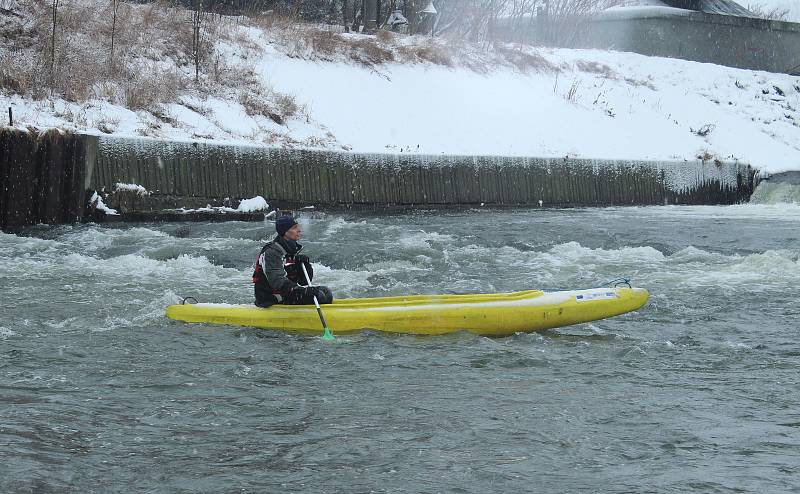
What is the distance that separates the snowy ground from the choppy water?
6784 millimetres

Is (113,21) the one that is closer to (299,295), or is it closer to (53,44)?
(53,44)

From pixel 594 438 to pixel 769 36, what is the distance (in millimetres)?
28259

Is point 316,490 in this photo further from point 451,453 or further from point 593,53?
point 593,53

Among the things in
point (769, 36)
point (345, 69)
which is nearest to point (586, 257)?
point (345, 69)

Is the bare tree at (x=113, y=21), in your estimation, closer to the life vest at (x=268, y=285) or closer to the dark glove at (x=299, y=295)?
the life vest at (x=268, y=285)

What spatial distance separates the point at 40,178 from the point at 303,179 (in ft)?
14.6

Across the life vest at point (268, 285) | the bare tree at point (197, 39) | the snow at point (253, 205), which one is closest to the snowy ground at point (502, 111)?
the bare tree at point (197, 39)

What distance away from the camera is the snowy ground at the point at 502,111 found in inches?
693

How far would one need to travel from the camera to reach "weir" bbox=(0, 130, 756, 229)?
45.0 feet

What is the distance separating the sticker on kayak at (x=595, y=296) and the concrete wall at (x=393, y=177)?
8.79 m

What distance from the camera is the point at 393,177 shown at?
678 inches

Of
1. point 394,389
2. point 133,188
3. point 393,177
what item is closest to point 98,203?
point 133,188

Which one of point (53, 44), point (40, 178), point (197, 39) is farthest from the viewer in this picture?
point (197, 39)

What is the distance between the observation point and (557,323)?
7.84 metres
